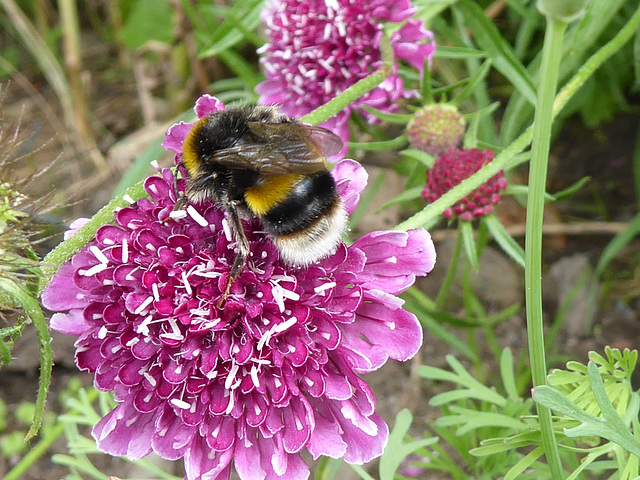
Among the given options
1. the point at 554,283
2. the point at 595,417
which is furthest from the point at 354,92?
the point at 554,283

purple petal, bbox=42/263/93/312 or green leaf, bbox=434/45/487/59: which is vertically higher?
purple petal, bbox=42/263/93/312

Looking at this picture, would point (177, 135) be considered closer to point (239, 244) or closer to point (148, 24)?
point (239, 244)

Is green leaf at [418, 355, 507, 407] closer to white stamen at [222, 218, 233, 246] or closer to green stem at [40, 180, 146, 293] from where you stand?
white stamen at [222, 218, 233, 246]

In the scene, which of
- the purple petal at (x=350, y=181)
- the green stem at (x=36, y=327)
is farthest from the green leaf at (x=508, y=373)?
the green stem at (x=36, y=327)

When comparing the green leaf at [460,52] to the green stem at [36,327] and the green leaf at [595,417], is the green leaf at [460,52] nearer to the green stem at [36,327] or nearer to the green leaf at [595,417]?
the green leaf at [595,417]

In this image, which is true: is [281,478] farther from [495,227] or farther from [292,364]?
[495,227]

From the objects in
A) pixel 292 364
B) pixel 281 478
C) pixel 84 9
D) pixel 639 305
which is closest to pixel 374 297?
pixel 292 364

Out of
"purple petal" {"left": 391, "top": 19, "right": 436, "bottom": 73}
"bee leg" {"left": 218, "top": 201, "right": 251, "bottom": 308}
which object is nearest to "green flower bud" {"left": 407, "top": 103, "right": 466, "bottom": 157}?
"purple petal" {"left": 391, "top": 19, "right": 436, "bottom": 73}
